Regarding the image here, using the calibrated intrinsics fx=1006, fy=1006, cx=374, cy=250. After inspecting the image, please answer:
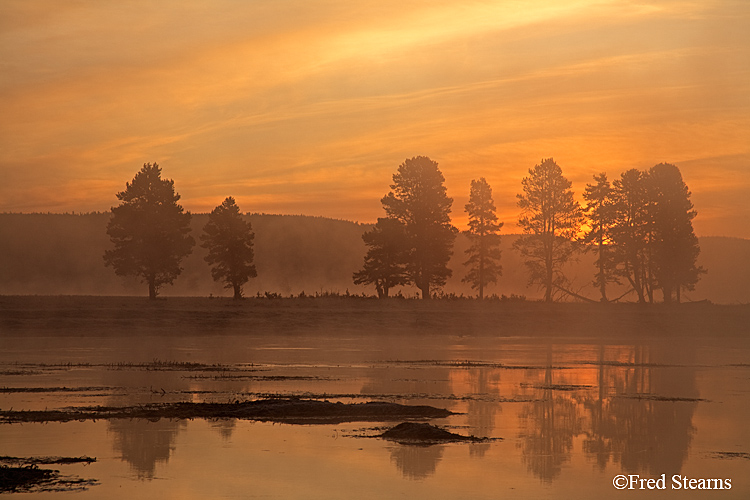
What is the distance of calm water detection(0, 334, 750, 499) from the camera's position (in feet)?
51.0

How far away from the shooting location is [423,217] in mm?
84312

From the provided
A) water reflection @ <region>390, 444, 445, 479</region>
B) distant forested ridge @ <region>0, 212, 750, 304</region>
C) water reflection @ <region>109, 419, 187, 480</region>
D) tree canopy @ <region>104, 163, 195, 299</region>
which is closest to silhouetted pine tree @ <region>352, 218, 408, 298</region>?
tree canopy @ <region>104, 163, 195, 299</region>

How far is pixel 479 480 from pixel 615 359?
95.4ft

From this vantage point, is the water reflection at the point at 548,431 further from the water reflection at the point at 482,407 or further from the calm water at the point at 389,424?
the water reflection at the point at 482,407

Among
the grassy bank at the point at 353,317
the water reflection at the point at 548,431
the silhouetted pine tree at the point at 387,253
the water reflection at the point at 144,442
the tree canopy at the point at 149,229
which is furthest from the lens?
the silhouetted pine tree at the point at 387,253

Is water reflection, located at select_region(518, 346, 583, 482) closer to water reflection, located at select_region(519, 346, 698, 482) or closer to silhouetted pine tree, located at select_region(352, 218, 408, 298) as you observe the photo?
water reflection, located at select_region(519, 346, 698, 482)

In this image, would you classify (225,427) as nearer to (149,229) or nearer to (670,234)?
(149,229)
